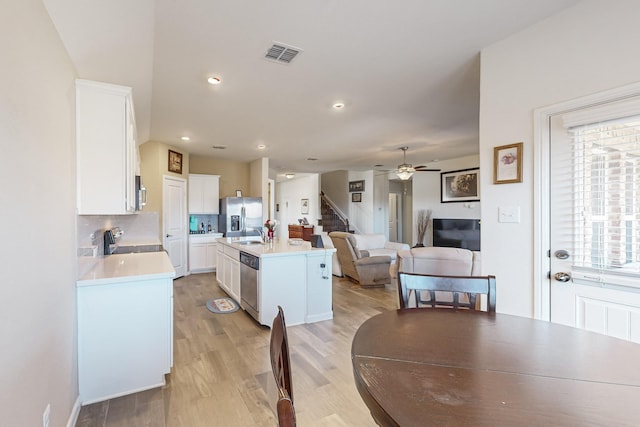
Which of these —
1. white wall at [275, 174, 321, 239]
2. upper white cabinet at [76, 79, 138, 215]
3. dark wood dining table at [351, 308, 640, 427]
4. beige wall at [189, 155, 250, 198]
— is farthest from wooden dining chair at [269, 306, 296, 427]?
white wall at [275, 174, 321, 239]

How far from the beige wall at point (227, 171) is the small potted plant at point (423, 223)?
427 cm

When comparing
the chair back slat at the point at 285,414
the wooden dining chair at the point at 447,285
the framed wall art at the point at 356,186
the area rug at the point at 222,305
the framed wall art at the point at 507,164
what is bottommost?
the area rug at the point at 222,305

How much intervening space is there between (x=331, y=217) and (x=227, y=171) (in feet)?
14.6

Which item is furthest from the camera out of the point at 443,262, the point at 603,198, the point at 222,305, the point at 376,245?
the point at 376,245

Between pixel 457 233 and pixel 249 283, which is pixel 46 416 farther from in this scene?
pixel 457 233

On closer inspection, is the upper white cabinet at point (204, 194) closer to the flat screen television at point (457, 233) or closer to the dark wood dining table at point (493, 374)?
the flat screen television at point (457, 233)

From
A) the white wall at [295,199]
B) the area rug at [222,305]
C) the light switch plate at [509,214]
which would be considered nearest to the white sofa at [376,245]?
the area rug at [222,305]

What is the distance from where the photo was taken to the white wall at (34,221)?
1100 millimetres

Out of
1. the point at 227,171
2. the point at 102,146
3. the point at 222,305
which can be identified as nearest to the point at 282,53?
the point at 102,146

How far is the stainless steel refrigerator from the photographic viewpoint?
675 centimetres

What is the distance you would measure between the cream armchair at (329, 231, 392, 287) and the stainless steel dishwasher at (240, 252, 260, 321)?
2.14m

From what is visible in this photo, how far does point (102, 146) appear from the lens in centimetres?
218

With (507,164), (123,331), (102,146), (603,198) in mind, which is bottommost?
(123,331)

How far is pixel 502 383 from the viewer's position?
921 millimetres
